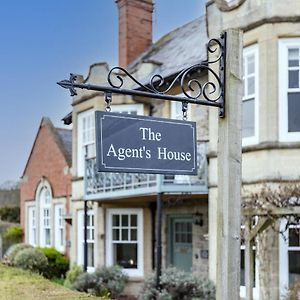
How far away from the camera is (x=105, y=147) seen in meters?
4.34

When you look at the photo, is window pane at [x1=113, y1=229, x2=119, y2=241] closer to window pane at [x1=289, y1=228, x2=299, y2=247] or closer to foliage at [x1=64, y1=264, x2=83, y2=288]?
foliage at [x1=64, y1=264, x2=83, y2=288]

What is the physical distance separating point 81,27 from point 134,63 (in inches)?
283

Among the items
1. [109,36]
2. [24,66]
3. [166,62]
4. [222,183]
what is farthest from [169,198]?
[222,183]

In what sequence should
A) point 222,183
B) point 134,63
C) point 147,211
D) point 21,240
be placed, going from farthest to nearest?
point 21,240, point 134,63, point 147,211, point 222,183

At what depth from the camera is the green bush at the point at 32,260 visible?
1786 centimetres

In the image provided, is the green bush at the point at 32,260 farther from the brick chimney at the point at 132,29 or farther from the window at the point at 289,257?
the window at the point at 289,257

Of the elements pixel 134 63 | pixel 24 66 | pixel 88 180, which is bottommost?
pixel 88 180

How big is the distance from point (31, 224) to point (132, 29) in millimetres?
10526

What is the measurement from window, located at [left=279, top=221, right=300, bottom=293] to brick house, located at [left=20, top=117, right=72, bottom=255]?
11512mm

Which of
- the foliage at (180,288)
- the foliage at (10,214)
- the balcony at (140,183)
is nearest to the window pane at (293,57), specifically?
the balcony at (140,183)

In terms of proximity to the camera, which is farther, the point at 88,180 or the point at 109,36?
the point at 109,36

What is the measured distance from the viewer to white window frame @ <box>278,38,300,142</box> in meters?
11.0

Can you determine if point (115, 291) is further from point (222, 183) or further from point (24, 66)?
point (222, 183)

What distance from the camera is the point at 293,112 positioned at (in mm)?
11078
